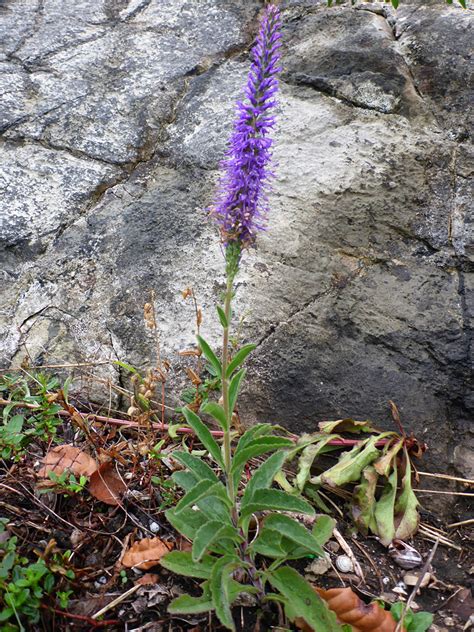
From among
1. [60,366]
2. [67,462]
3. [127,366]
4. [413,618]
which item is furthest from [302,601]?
[60,366]

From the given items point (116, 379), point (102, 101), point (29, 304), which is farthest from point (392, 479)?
point (102, 101)

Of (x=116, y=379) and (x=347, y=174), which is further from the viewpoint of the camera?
(x=347, y=174)

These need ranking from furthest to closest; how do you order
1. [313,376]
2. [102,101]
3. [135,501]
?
[102,101] < [313,376] < [135,501]

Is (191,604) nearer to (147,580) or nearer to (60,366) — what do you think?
(147,580)

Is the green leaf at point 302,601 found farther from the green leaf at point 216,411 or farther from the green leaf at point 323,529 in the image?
the green leaf at point 216,411

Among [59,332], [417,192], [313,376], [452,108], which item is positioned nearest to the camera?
[313,376]

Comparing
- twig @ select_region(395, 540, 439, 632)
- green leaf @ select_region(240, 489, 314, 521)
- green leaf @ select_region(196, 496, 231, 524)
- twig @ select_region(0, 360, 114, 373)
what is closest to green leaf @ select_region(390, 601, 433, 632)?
twig @ select_region(395, 540, 439, 632)

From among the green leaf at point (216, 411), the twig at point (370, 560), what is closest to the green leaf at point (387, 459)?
the twig at point (370, 560)

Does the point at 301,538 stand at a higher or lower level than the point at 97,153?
lower

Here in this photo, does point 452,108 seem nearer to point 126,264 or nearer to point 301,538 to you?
point 126,264
